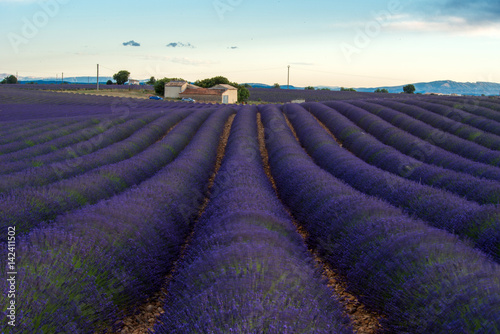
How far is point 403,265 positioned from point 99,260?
2607 millimetres

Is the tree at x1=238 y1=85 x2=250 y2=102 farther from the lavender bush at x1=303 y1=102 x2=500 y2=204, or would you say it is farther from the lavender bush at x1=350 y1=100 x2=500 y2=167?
the lavender bush at x1=303 y1=102 x2=500 y2=204

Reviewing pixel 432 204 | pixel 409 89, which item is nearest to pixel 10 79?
pixel 409 89

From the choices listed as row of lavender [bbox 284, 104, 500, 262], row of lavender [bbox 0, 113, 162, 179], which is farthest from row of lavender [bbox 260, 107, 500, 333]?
row of lavender [bbox 0, 113, 162, 179]

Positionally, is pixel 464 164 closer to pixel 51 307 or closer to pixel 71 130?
pixel 51 307

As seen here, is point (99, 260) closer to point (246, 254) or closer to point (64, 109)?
point (246, 254)

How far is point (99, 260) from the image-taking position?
141 inches

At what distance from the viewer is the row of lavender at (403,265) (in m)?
2.70

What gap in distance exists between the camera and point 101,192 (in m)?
6.61

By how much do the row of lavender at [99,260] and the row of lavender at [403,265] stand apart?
2013mm

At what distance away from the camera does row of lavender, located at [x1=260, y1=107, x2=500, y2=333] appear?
2.70m

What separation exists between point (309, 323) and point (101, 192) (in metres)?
5.01

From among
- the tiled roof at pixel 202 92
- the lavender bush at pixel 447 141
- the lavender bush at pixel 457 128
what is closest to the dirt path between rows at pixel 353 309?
the lavender bush at pixel 447 141


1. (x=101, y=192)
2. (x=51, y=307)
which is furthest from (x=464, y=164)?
(x=51, y=307)

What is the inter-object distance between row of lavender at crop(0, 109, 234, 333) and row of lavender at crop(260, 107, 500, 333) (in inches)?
79.3
